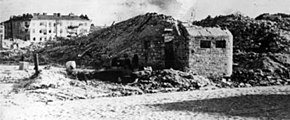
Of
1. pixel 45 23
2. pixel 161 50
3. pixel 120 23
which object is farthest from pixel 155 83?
pixel 45 23

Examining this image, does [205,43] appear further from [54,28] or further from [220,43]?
[54,28]

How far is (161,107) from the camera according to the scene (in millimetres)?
14133

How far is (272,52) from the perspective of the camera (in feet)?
94.3

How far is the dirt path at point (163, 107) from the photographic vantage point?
12336 mm

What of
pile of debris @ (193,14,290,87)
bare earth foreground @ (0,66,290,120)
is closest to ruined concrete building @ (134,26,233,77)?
pile of debris @ (193,14,290,87)

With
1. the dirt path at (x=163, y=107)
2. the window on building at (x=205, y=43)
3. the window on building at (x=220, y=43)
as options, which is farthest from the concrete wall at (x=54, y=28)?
the dirt path at (x=163, y=107)

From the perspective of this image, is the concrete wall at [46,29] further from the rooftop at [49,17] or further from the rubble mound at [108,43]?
the rubble mound at [108,43]

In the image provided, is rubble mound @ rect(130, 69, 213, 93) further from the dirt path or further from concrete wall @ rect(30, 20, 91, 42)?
concrete wall @ rect(30, 20, 91, 42)

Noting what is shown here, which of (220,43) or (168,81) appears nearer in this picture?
(168,81)

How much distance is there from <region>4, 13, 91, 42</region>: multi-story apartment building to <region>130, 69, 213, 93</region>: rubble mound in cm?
4083

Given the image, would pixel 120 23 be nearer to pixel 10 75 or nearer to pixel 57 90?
pixel 10 75

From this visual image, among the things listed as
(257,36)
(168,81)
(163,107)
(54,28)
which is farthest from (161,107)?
(54,28)

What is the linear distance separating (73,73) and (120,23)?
19935mm

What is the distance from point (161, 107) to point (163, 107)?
0.07 metres
